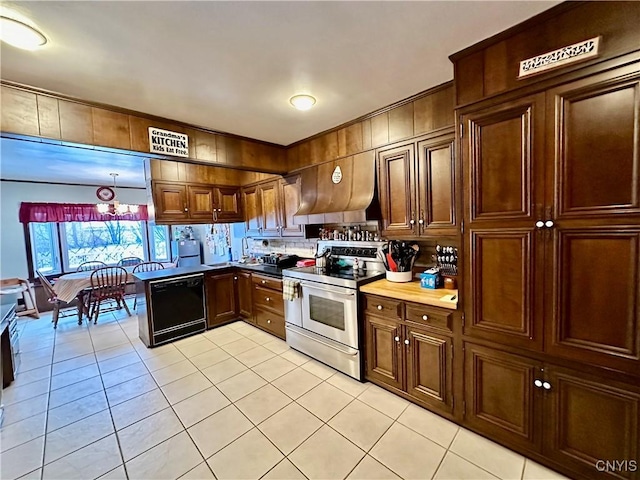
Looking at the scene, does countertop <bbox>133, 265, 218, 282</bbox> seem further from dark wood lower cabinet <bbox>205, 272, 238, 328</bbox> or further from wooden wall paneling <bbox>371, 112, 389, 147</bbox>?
wooden wall paneling <bbox>371, 112, 389, 147</bbox>

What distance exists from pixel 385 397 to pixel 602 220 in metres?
2.01

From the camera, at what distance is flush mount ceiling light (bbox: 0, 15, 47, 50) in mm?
1332

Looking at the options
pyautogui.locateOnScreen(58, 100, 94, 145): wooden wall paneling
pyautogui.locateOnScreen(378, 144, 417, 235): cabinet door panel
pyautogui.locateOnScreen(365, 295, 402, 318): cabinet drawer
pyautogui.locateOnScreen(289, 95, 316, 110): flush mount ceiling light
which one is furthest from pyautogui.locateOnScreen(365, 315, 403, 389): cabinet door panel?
pyautogui.locateOnScreen(58, 100, 94, 145): wooden wall paneling

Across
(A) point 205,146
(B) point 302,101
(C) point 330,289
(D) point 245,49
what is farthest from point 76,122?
(C) point 330,289

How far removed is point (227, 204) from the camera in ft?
15.2

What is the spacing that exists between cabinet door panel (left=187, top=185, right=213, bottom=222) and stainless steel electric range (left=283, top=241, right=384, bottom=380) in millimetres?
1959

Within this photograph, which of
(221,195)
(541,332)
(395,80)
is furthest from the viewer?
(221,195)

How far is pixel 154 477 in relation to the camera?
1.67 metres

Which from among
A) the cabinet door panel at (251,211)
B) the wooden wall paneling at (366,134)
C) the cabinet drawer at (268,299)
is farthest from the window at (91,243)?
the wooden wall paneling at (366,134)

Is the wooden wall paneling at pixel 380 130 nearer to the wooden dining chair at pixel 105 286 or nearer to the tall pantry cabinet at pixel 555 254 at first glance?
the tall pantry cabinet at pixel 555 254

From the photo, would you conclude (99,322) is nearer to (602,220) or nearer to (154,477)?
(154,477)

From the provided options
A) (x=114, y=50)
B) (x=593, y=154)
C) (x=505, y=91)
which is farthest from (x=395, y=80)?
(x=114, y=50)

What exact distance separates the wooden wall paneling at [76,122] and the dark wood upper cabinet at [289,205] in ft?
7.13

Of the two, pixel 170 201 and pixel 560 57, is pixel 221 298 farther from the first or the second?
pixel 560 57
